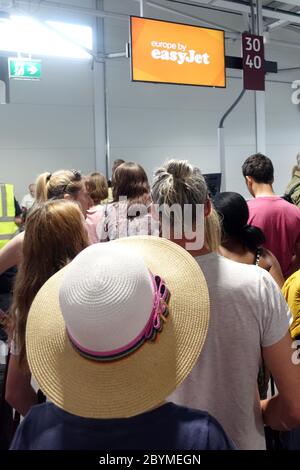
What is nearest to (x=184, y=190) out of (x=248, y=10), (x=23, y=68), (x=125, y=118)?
(x=23, y=68)

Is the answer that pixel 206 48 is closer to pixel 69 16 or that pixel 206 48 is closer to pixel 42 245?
pixel 69 16

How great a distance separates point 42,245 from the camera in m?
1.33

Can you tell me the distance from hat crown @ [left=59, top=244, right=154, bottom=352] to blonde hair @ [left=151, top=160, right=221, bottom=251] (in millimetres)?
530

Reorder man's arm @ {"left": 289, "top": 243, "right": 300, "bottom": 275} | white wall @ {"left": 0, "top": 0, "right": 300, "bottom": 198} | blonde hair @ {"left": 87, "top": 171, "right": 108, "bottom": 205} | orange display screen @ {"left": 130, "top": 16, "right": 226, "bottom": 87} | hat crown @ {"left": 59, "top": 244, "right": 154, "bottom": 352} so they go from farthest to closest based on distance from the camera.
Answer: white wall @ {"left": 0, "top": 0, "right": 300, "bottom": 198} < orange display screen @ {"left": 130, "top": 16, "right": 226, "bottom": 87} < blonde hair @ {"left": 87, "top": 171, "right": 108, "bottom": 205} < man's arm @ {"left": 289, "top": 243, "right": 300, "bottom": 275} < hat crown @ {"left": 59, "top": 244, "right": 154, "bottom": 352}

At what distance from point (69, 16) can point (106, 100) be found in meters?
1.47

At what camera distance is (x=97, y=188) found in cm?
309

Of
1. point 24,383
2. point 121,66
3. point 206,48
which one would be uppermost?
point 121,66

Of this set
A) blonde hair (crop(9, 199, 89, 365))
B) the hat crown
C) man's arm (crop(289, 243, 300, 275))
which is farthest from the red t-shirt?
the hat crown

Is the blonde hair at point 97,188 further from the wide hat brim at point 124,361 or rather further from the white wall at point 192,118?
the white wall at point 192,118

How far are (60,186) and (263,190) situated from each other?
1153 millimetres

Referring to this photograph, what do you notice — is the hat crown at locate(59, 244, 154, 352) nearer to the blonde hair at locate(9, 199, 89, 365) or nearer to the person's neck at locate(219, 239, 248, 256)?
the blonde hair at locate(9, 199, 89, 365)

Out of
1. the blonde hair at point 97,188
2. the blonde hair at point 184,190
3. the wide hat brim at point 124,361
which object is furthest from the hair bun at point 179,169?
the blonde hair at point 97,188

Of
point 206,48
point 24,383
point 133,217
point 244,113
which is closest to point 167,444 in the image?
point 24,383

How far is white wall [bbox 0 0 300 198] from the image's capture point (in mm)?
7273
